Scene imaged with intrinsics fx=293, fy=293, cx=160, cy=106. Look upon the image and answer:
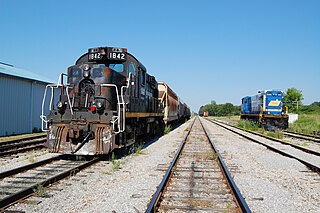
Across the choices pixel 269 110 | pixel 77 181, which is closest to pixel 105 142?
pixel 77 181

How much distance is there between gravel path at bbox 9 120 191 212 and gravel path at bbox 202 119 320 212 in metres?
1.88

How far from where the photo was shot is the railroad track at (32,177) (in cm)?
Result: 482

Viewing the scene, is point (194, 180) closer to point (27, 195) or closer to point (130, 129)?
point (27, 195)

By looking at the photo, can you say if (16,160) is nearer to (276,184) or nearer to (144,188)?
(144,188)

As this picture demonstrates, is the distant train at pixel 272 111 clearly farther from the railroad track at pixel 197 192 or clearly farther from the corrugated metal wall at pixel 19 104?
the railroad track at pixel 197 192

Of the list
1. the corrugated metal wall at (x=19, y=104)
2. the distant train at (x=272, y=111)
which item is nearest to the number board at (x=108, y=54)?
the corrugated metal wall at (x=19, y=104)

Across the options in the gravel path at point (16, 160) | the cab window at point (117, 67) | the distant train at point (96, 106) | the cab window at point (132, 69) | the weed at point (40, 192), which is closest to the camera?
the weed at point (40, 192)

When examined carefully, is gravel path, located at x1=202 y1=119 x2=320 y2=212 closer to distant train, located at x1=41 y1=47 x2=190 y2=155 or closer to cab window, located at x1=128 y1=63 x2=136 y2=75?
distant train, located at x1=41 y1=47 x2=190 y2=155

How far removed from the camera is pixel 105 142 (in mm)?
8117

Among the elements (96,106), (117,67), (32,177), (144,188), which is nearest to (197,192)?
(144,188)

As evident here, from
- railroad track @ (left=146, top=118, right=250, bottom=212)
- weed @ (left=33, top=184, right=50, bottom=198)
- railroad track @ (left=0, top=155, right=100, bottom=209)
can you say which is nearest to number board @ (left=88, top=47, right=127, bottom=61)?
railroad track @ (left=0, top=155, right=100, bottom=209)

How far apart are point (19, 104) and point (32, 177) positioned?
42.9 ft

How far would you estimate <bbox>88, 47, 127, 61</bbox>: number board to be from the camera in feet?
31.8

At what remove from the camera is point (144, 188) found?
5707mm
